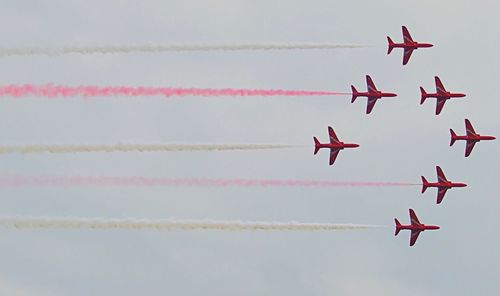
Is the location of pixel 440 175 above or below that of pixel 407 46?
below

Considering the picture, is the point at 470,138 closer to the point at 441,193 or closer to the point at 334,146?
the point at 441,193

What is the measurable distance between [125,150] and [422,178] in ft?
148

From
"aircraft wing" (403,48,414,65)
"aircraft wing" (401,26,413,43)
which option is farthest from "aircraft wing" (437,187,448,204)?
"aircraft wing" (401,26,413,43)

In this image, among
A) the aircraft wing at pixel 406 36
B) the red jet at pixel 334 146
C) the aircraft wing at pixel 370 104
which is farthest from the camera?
the aircraft wing at pixel 406 36

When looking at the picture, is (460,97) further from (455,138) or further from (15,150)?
(15,150)

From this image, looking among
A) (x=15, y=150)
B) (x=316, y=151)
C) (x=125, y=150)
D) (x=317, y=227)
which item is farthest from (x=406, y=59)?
(x=15, y=150)

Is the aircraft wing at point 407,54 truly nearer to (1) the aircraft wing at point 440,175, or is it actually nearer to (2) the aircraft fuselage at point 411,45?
(2) the aircraft fuselage at point 411,45

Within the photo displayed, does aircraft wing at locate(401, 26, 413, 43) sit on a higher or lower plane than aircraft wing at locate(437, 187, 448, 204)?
higher

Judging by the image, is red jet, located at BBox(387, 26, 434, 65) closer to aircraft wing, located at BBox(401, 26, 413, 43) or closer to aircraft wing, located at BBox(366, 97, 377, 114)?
aircraft wing, located at BBox(401, 26, 413, 43)

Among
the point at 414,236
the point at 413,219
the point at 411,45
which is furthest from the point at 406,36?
the point at 414,236

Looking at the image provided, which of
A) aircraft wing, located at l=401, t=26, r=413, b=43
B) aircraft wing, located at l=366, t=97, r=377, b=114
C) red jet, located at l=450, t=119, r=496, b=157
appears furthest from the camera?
red jet, located at l=450, t=119, r=496, b=157

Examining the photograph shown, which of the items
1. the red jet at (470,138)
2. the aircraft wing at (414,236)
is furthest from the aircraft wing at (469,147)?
the aircraft wing at (414,236)

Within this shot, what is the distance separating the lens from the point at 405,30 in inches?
5482

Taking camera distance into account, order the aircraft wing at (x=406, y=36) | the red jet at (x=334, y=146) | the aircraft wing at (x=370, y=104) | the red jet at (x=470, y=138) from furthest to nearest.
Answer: the red jet at (x=470, y=138) → the aircraft wing at (x=406, y=36) → the aircraft wing at (x=370, y=104) → the red jet at (x=334, y=146)
